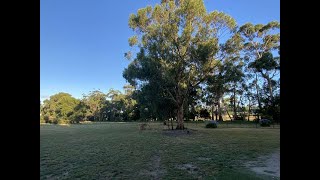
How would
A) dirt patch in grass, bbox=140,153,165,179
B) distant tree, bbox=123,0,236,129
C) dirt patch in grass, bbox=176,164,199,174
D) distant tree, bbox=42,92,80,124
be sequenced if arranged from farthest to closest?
distant tree, bbox=42,92,80,124 → distant tree, bbox=123,0,236,129 → dirt patch in grass, bbox=176,164,199,174 → dirt patch in grass, bbox=140,153,165,179

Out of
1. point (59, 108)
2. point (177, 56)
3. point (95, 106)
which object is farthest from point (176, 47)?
point (95, 106)

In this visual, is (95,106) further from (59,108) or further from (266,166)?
(266,166)

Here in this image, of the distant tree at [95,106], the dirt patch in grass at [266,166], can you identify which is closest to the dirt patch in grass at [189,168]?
the dirt patch in grass at [266,166]

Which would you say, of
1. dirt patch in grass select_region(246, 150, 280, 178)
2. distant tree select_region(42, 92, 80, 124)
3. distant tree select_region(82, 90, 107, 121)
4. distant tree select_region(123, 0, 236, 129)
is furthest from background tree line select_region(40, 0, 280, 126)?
distant tree select_region(82, 90, 107, 121)

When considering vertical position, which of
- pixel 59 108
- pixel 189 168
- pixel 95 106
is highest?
pixel 95 106

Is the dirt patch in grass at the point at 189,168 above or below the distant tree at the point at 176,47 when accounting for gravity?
below

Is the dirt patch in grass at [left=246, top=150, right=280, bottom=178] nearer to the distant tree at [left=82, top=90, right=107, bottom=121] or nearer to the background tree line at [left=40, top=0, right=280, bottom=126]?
the background tree line at [left=40, top=0, right=280, bottom=126]

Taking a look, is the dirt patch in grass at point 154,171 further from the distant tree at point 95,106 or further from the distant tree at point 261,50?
the distant tree at point 95,106

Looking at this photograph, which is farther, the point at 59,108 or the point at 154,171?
the point at 59,108

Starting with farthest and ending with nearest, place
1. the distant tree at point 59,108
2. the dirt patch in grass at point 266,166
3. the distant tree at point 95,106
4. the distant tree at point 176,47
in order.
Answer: the distant tree at point 95,106 < the distant tree at point 59,108 < the distant tree at point 176,47 < the dirt patch in grass at point 266,166
